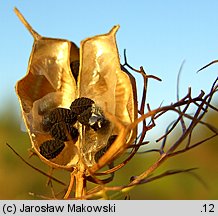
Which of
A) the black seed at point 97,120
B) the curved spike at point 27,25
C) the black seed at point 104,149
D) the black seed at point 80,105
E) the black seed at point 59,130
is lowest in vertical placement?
the black seed at point 104,149

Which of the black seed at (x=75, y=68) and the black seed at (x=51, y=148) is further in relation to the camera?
the black seed at (x=75, y=68)

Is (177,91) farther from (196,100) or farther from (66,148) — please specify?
(66,148)

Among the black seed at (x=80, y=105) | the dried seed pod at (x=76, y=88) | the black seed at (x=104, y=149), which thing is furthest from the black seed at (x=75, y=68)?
the black seed at (x=104, y=149)

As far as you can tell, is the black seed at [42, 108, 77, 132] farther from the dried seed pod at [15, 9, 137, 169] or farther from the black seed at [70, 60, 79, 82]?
the black seed at [70, 60, 79, 82]

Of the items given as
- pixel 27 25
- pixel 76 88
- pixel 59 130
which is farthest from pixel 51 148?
pixel 27 25

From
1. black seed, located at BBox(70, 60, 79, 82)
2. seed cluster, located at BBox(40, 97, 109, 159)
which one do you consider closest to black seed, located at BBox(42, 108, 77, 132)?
seed cluster, located at BBox(40, 97, 109, 159)

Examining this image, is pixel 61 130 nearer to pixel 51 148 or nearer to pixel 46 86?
pixel 51 148

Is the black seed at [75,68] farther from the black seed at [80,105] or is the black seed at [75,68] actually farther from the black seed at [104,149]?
the black seed at [104,149]
